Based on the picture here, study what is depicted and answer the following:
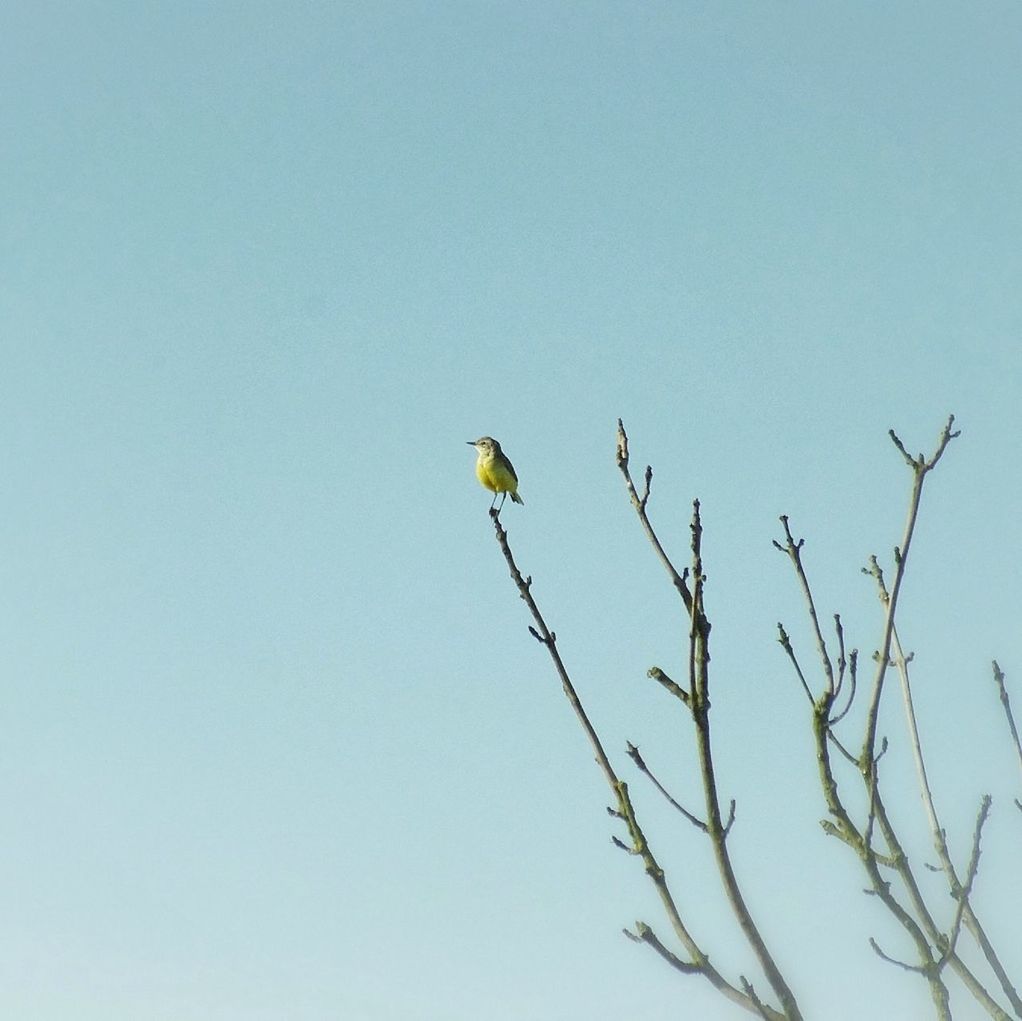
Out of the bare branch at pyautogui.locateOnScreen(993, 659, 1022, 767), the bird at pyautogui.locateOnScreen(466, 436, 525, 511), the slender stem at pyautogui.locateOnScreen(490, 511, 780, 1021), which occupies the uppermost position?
the bird at pyautogui.locateOnScreen(466, 436, 525, 511)

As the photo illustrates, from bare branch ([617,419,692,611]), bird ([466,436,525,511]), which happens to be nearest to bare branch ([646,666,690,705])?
bare branch ([617,419,692,611])

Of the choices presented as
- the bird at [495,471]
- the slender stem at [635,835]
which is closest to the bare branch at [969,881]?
the slender stem at [635,835]

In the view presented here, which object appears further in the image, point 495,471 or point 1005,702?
point 495,471

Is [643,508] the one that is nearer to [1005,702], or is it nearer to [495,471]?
[1005,702]

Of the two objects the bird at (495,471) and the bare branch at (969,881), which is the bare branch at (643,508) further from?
the bird at (495,471)

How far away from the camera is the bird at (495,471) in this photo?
14484 millimetres

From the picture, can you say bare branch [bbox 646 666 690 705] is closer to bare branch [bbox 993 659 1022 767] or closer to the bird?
bare branch [bbox 993 659 1022 767]

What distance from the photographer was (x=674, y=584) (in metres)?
3.32

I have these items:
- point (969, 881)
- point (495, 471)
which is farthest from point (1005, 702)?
point (495, 471)

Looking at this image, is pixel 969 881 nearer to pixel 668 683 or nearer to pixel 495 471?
pixel 668 683

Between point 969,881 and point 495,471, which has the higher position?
point 495,471

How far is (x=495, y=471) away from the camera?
47.4ft

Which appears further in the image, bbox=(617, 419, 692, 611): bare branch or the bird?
the bird

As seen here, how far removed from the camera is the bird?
14.5m
